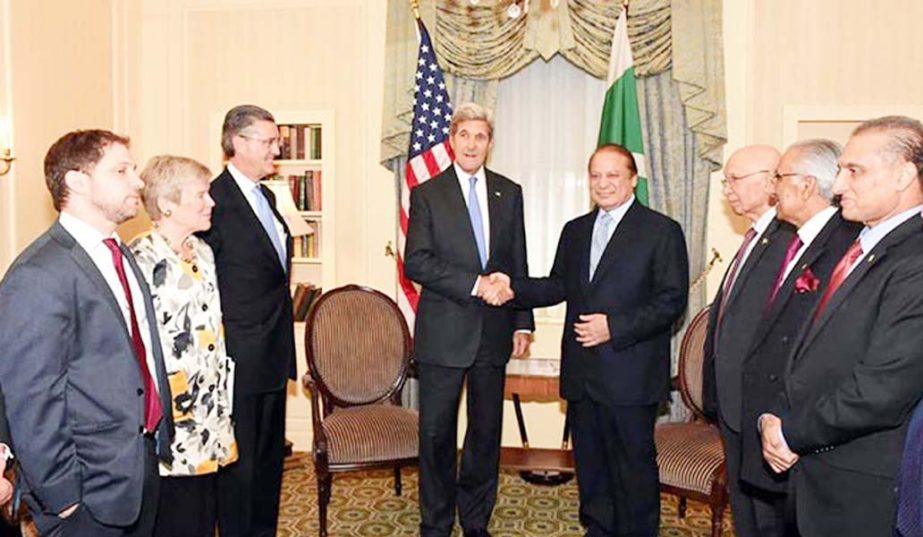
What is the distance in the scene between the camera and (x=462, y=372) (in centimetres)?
337

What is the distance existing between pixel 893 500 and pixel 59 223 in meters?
2.27

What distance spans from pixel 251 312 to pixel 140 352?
84 cm

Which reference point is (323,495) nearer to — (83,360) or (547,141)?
(83,360)

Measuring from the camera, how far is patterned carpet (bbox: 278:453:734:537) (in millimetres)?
3844

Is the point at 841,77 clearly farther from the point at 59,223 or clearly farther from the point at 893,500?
the point at 59,223

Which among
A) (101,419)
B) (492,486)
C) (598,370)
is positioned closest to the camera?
(101,419)

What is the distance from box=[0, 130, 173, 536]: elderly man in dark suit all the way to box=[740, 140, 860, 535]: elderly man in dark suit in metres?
1.84

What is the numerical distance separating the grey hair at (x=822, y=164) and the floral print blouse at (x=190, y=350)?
1.99 metres

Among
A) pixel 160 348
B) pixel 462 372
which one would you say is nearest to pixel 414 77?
pixel 462 372

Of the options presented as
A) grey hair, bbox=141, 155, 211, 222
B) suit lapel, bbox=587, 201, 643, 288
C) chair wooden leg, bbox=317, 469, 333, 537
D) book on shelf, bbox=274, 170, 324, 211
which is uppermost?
book on shelf, bbox=274, 170, 324, 211

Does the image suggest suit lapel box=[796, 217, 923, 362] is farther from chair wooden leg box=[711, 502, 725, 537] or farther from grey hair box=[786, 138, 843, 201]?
chair wooden leg box=[711, 502, 725, 537]

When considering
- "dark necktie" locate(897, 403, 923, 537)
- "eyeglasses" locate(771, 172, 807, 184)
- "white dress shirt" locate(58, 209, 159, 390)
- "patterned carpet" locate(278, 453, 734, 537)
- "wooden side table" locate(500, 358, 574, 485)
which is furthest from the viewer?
"wooden side table" locate(500, 358, 574, 485)

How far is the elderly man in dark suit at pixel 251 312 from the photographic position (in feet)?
9.96

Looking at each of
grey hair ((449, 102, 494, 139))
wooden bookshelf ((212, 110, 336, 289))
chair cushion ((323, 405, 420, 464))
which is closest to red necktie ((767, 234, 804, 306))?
grey hair ((449, 102, 494, 139))
